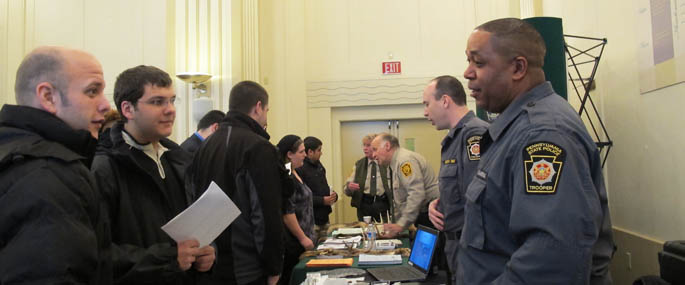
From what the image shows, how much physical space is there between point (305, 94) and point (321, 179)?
7.14 ft

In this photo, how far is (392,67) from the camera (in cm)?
670

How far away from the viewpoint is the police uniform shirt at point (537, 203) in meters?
1.02

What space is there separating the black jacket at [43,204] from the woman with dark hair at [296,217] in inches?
76.4

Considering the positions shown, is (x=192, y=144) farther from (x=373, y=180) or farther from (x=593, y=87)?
(x=593, y=87)

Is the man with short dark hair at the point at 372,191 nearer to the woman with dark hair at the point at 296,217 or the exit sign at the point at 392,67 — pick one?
the woman with dark hair at the point at 296,217

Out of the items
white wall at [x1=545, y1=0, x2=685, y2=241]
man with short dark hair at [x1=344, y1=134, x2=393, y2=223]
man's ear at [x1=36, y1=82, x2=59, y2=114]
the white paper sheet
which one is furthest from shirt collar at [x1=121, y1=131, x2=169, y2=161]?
man with short dark hair at [x1=344, y1=134, x2=393, y2=223]

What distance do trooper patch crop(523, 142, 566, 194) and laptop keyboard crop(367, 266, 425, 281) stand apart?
1.50 m

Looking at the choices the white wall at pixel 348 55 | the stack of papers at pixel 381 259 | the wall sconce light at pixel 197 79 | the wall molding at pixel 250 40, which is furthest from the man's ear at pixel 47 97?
the white wall at pixel 348 55

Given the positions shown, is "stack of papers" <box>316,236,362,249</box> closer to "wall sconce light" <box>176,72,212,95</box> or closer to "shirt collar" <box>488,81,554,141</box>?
"shirt collar" <box>488,81,554,141</box>

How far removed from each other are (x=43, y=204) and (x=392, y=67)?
6032mm

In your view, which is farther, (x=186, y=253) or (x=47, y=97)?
(x=186, y=253)

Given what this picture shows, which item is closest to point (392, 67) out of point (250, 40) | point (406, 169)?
point (250, 40)

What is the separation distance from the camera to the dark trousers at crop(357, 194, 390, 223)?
4.98 m

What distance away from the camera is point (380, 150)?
14.2 feet
